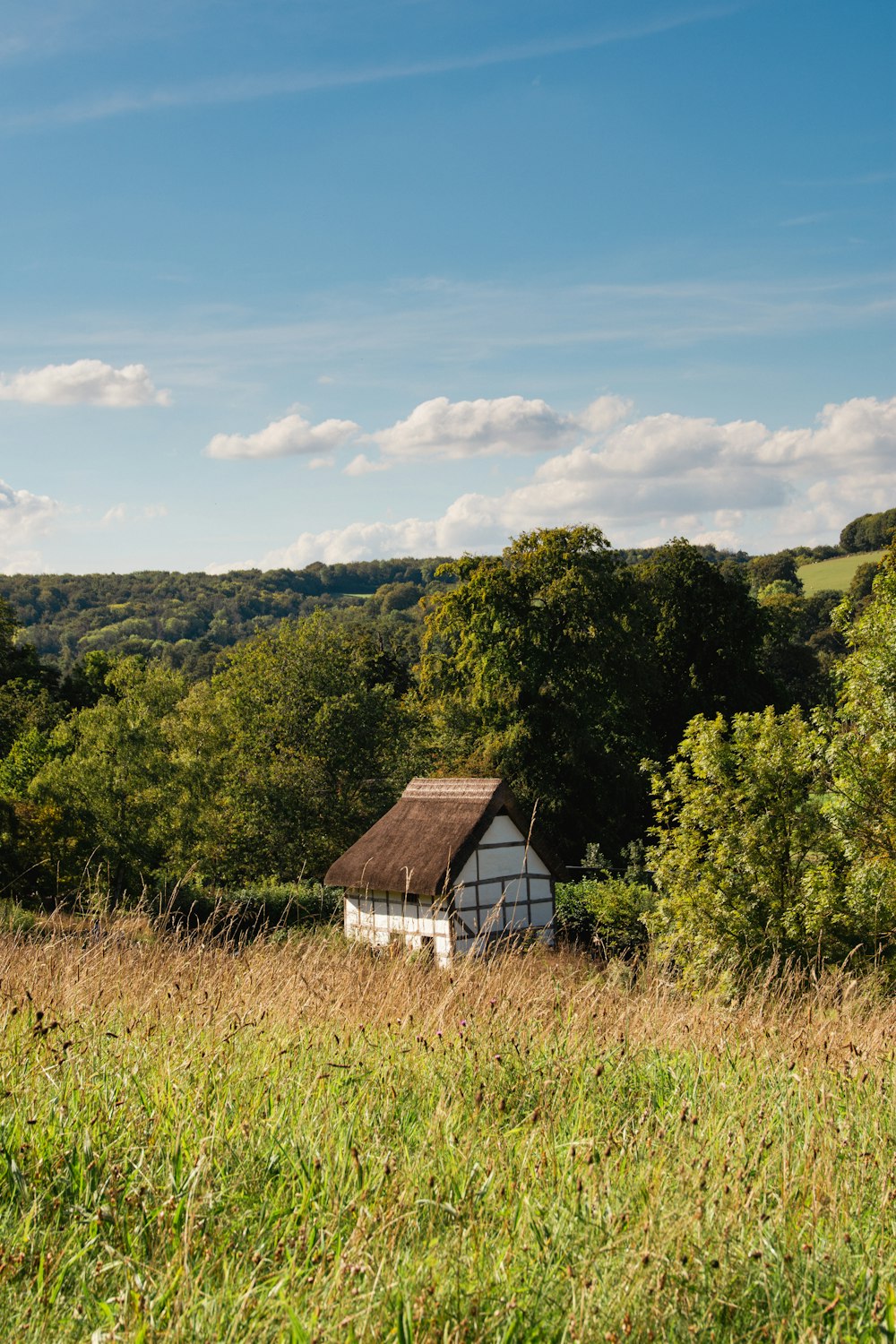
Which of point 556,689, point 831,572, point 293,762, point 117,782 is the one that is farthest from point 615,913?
point 831,572

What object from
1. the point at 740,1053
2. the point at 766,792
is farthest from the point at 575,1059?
the point at 766,792

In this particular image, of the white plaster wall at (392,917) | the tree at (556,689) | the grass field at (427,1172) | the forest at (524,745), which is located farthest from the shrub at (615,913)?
the grass field at (427,1172)

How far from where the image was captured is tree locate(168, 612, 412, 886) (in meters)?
29.0

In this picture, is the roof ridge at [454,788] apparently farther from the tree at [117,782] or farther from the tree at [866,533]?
the tree at [866,533]

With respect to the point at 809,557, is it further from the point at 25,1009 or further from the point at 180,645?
the point at 25,1009

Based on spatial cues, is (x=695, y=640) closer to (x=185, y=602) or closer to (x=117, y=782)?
(x=117, y=782)

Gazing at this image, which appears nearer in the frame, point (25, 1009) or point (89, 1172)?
point (89, 1172)

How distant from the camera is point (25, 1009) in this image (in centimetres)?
386

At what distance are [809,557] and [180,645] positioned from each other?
61.9 m

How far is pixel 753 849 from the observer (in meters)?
15.9

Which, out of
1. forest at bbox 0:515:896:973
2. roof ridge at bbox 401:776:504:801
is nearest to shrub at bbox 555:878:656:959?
forest at bbox 0:515:896:973

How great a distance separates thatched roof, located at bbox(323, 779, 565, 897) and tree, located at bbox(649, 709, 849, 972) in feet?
22.5

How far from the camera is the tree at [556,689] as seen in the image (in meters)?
30.0

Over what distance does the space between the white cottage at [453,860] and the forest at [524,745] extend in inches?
66.2
